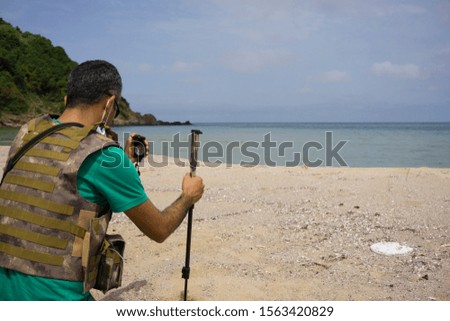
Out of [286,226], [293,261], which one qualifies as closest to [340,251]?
[293,261]

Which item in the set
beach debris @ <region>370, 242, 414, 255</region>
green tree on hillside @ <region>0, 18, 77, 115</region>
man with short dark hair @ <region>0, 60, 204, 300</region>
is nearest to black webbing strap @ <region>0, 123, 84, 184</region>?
man with short dark hair @ <region>0, 60, 204, 300</region>

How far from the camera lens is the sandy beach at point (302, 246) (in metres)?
4.32

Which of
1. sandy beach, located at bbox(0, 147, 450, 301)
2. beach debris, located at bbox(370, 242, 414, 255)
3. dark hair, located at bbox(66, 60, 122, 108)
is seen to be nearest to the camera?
dark hair, located at bbox(66, 60, 122, 108)

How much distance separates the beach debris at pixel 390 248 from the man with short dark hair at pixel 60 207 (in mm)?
4087

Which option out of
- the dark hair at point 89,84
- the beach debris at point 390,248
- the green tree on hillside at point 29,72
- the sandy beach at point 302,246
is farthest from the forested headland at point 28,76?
the dark hair at point 89,84

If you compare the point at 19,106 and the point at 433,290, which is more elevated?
the point at 19,106

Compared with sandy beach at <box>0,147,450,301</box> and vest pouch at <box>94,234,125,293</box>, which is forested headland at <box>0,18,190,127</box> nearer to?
sandy beach at <box>0,147,450,301</box>

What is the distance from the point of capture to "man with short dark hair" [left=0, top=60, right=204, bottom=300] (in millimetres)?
2152

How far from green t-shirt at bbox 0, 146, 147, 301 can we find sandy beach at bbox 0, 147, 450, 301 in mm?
2014

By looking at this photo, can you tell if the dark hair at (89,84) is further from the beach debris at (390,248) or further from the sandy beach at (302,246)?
the beach debris at (390,248)

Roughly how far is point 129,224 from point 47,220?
469cm

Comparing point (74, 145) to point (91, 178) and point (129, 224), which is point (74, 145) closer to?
A: point (91, 178)

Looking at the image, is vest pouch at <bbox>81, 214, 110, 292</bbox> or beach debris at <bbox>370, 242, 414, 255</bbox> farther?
beach debris at <bbox>370, 242, 414, 255</bbox>
